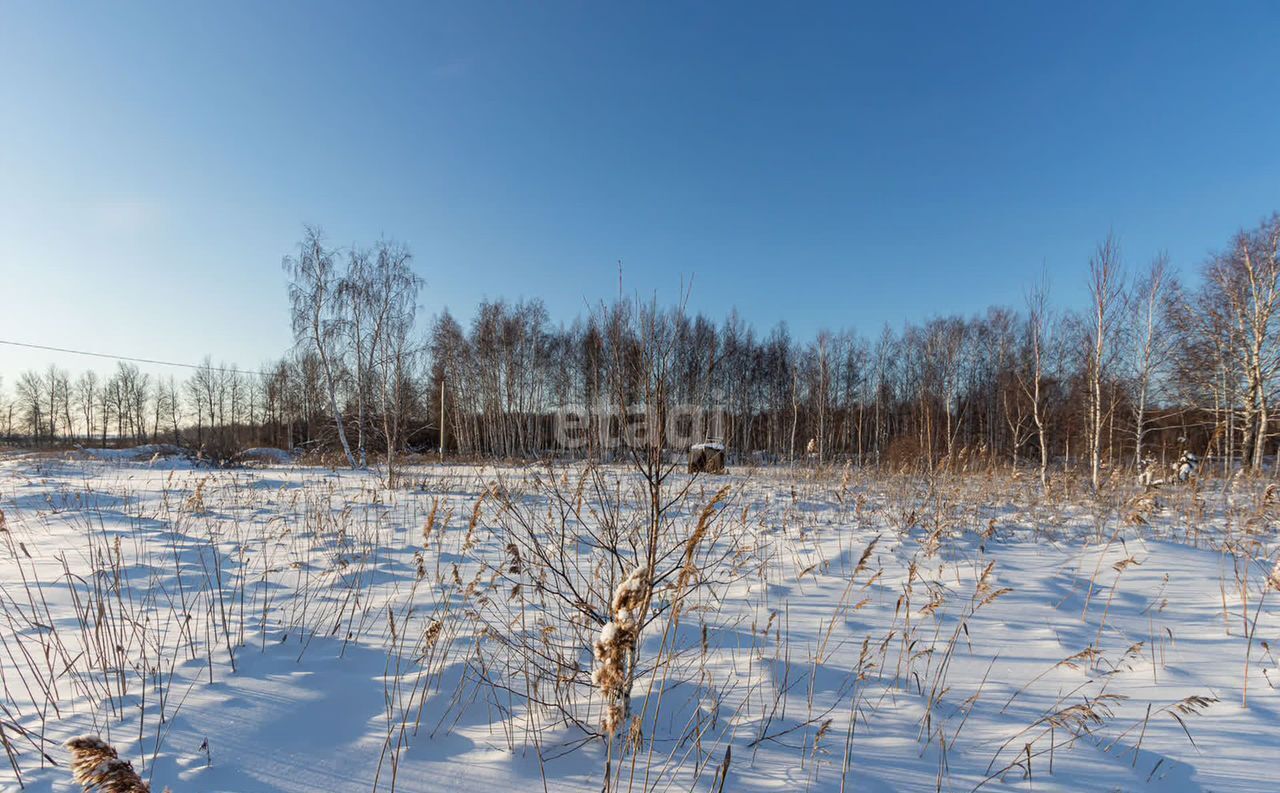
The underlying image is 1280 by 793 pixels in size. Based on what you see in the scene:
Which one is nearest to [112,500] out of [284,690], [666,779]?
[284,690]

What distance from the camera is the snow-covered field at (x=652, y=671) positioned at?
189 cm

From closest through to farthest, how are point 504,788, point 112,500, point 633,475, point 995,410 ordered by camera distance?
1. point 504,788
2. point 633,475
3. point 112,500
4. point 995,410

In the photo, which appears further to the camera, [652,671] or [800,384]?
[800,384]

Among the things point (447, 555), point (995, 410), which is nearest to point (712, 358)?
point (447, 555)

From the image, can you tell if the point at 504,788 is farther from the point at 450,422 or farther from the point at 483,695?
the point at 450,422

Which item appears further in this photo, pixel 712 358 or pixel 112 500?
pixel 112 500

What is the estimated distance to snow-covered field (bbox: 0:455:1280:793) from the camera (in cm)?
189

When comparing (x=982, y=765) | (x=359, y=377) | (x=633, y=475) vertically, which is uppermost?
(x=359, y=377)

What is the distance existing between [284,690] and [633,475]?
1.97 m

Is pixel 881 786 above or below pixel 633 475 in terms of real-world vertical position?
below

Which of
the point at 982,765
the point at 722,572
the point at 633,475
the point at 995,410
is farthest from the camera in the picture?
the point at 995,410

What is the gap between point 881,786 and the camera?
1.82 meters

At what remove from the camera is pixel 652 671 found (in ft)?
8.05

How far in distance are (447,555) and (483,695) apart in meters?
2.65
